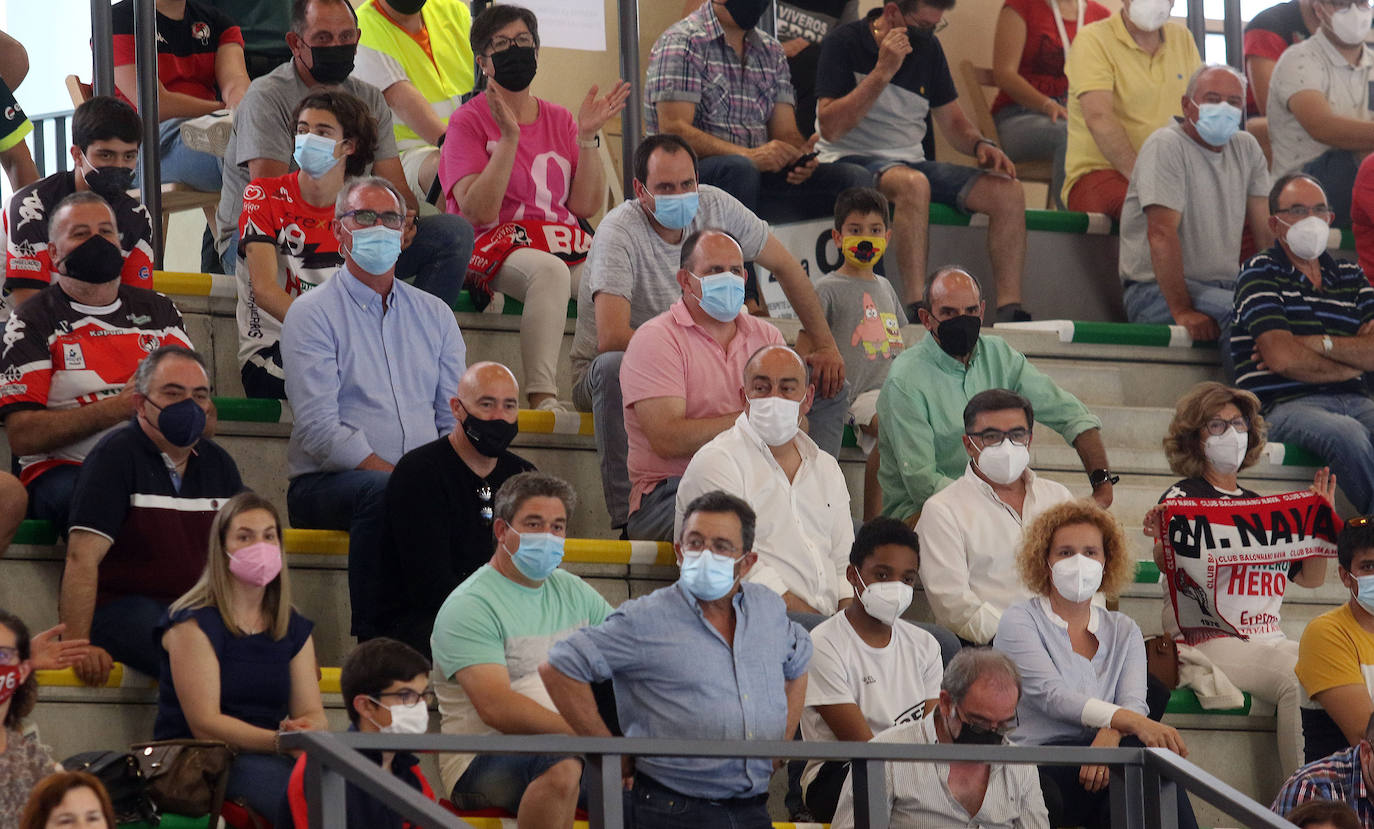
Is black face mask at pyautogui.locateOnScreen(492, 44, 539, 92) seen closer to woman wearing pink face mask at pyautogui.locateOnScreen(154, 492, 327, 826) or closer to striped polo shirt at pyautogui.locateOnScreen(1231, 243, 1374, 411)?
woman wearing pink face mask at pyautogui.locateOnScreen(154, 492, 327, 826)

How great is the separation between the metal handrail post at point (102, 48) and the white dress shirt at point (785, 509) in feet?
6.72

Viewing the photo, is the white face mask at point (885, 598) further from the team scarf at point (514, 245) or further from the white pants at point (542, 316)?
the team scarf at point (514, 245)

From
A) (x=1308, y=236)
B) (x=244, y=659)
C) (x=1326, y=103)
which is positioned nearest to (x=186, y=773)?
(x=244, y=659)

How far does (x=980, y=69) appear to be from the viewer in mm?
9070

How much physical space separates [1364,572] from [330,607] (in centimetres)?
253

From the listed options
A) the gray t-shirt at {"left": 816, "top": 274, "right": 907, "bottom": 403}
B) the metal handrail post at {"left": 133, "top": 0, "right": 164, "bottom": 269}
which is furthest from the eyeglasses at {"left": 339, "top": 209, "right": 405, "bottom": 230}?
the gray t-shirt at {"left": 816, "top": 274, "right": 907, "bottom": 403}

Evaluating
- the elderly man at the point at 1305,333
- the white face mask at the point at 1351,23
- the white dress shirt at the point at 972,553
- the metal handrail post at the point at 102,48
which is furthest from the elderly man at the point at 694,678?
the white face mask at the point at 1351,23

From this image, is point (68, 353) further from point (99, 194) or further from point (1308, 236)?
point (1308, 236)

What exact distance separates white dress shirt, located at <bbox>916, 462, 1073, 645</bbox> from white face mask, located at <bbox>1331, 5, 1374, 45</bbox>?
10.1 ft

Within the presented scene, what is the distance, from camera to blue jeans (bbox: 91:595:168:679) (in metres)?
4.41

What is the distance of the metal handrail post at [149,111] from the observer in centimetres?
576

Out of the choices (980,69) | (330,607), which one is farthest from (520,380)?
(980,69)

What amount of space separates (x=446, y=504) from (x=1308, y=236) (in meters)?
3.15

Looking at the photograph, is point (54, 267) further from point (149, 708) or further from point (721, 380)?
point (721, 380)
